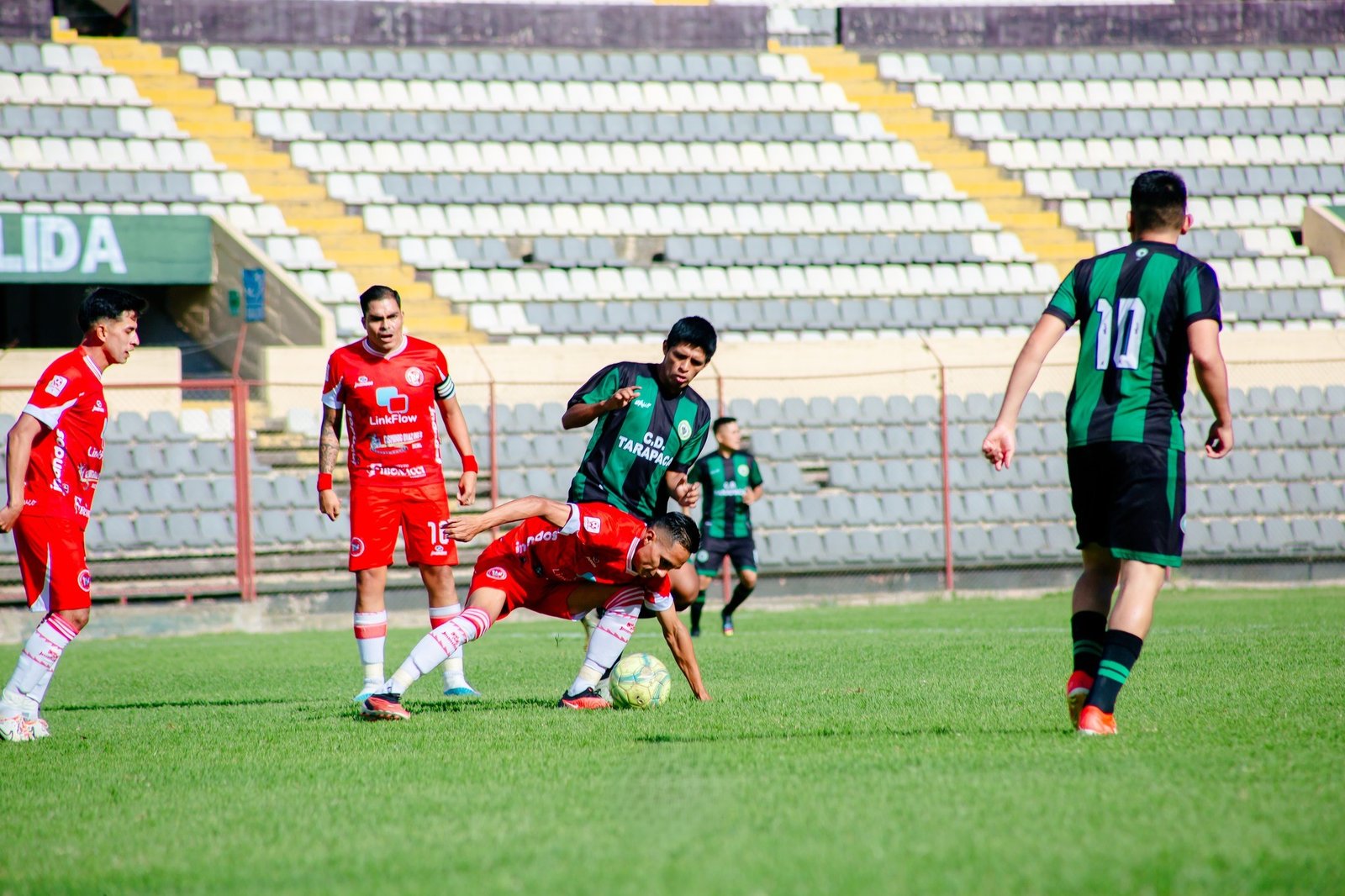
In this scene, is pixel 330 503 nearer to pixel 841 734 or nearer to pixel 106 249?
pixel 841 734

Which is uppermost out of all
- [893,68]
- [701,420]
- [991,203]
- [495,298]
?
[893,68]

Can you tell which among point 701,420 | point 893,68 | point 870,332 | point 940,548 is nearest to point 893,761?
point 701,420

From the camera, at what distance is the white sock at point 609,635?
6.57m

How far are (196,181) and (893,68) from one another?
11.9 meters

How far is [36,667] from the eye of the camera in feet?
20.2

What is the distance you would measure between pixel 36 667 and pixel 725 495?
770 centimetres

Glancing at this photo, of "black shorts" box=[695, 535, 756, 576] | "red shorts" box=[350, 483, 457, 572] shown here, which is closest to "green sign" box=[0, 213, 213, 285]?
"black shorts" box=[695, 535, 756, 576]

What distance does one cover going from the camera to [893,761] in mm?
4461

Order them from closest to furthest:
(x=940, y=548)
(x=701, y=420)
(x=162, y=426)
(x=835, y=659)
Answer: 1. (x=701, y=420)
2. (x=835, y=659)
3. (x=162, y=426)
4. (x=940, y=548)

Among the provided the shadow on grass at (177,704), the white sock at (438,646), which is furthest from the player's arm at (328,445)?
the white sock at (438,646)

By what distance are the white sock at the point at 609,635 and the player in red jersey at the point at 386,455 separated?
36.2 inches

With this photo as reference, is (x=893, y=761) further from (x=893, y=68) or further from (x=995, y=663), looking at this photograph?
(x=893, y=68)

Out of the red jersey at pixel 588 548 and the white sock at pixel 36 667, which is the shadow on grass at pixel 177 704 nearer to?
the white sock at pixel 36 667

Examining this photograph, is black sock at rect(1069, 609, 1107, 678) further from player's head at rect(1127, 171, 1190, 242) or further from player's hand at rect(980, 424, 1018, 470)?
player's head at rect(1127, 171, 1190, 242)
